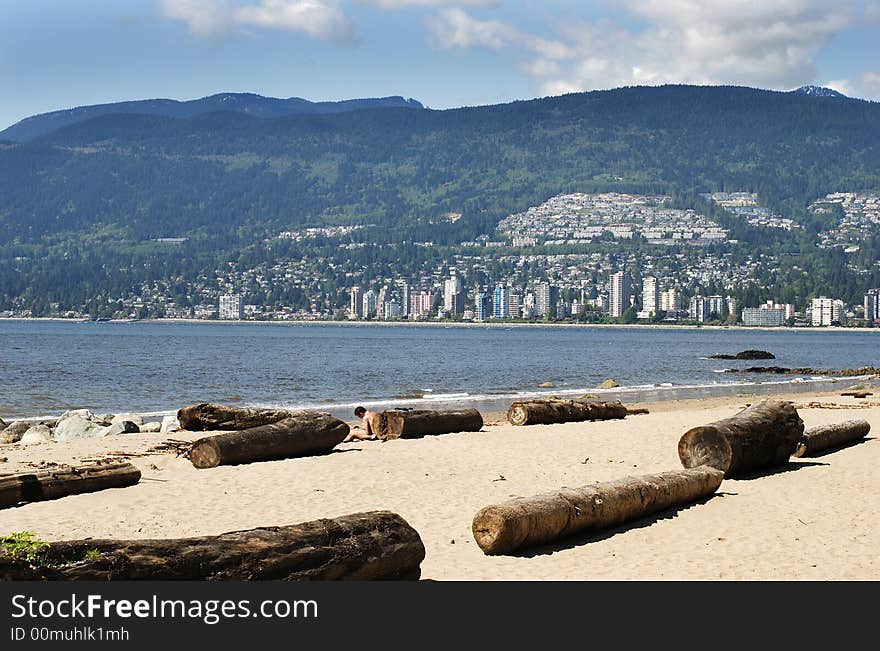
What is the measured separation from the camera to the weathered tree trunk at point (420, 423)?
20.9m

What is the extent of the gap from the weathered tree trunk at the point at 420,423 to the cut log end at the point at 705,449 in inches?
269

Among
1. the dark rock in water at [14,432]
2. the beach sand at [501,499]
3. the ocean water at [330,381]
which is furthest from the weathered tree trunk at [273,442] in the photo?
the ocean water at [330,381]

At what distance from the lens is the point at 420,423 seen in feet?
70.9

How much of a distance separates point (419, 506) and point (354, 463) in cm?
373

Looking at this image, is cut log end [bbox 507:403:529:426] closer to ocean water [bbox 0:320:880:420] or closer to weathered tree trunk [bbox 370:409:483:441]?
weathered tree trunk [bbox 370:409:483:441]

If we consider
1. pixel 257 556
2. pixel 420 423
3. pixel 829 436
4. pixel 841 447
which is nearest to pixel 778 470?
pixel 829 436

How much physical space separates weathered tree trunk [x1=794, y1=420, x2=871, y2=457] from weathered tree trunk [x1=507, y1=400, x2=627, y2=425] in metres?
6.89

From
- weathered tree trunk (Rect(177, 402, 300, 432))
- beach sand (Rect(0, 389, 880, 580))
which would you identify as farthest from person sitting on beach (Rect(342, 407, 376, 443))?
weathered tree trunk (Rect(177, 402, 300, 432))

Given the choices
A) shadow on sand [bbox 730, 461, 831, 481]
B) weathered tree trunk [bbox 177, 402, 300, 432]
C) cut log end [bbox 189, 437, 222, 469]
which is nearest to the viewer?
shadow on sand [bbox 730, 461, 831, 481]

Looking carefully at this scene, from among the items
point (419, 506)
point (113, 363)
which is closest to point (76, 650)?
point (419, 506)

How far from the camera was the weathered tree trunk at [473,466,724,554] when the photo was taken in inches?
431

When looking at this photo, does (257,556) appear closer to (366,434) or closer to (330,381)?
(366,434)

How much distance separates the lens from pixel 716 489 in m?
14.5

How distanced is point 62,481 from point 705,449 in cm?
896
